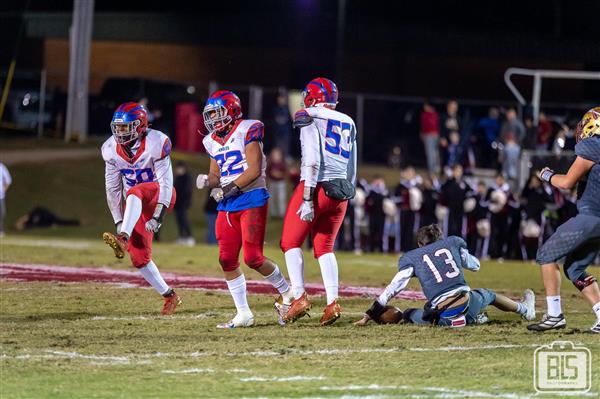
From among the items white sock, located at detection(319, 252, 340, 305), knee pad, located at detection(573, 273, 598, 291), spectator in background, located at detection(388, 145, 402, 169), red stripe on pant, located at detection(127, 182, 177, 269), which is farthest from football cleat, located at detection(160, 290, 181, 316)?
spectator in background, located at detection(388, 145, 402, 169)

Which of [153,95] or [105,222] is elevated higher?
[153,95]

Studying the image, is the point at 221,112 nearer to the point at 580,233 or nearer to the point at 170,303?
the point at 170,303

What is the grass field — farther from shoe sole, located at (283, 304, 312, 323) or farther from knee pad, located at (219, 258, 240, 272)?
knee pad, located at (219, 258, 240, 272)

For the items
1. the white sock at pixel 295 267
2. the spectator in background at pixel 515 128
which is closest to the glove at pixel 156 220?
the white sock at pixel 295 267

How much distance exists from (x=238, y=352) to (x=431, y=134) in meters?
19.1

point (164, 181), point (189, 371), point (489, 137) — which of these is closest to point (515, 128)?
point (489, 137)

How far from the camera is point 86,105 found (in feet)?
101

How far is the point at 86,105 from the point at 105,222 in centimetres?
502

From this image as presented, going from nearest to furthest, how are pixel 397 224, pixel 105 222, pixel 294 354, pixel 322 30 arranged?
pixel 294 354, pixel 397 224, pixel 105 222, pixel 322 30

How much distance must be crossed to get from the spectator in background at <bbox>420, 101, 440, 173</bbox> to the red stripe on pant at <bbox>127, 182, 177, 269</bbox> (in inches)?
649

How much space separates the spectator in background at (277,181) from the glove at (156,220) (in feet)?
48.8

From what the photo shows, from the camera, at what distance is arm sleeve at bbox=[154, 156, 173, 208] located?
1082 centimetres

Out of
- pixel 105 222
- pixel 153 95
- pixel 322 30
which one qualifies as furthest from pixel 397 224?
pixel 322 30

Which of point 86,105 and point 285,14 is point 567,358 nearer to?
point 86,105
